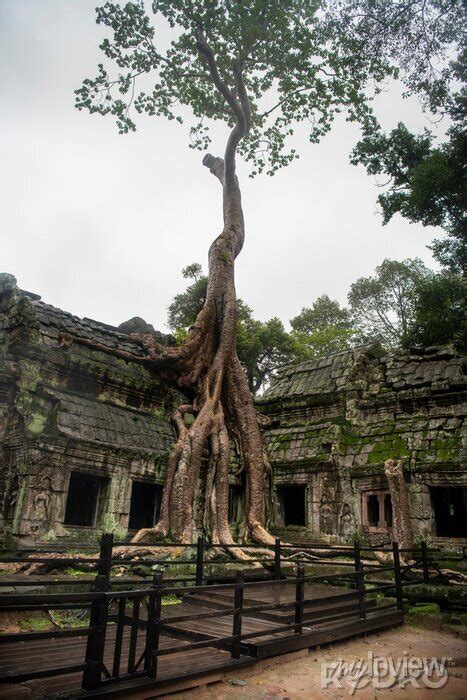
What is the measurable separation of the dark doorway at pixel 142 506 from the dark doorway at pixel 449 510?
654 centimetres

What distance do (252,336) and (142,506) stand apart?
15444 millimetres

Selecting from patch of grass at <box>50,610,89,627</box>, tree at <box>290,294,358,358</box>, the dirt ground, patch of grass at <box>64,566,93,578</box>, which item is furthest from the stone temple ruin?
tree at <box>290,294,358,358</box>

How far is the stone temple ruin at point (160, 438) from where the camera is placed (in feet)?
29.1

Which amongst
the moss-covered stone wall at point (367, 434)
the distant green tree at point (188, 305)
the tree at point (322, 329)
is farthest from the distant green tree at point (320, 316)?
the moss-covered stone wall at point (367, 434)

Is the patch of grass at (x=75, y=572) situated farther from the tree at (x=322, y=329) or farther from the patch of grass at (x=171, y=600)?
the tree at (x=322, y=329)

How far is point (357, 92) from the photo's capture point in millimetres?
15438

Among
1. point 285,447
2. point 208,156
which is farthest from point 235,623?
point 208,156

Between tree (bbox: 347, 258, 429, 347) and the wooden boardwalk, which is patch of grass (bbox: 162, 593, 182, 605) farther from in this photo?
tree (bbox: 347, 258, 429, 347)

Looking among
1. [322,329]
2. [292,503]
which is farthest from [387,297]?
[292,503]

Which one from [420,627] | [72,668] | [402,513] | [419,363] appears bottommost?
[420,627]

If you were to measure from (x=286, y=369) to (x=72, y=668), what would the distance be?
45.1 feet

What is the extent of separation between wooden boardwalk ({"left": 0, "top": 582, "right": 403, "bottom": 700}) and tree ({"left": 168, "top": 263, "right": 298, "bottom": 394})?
1875 cm

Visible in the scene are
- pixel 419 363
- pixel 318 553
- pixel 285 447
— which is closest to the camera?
pixel 318 553

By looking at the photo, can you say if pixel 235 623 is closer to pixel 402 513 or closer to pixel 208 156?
pixel 402 513
